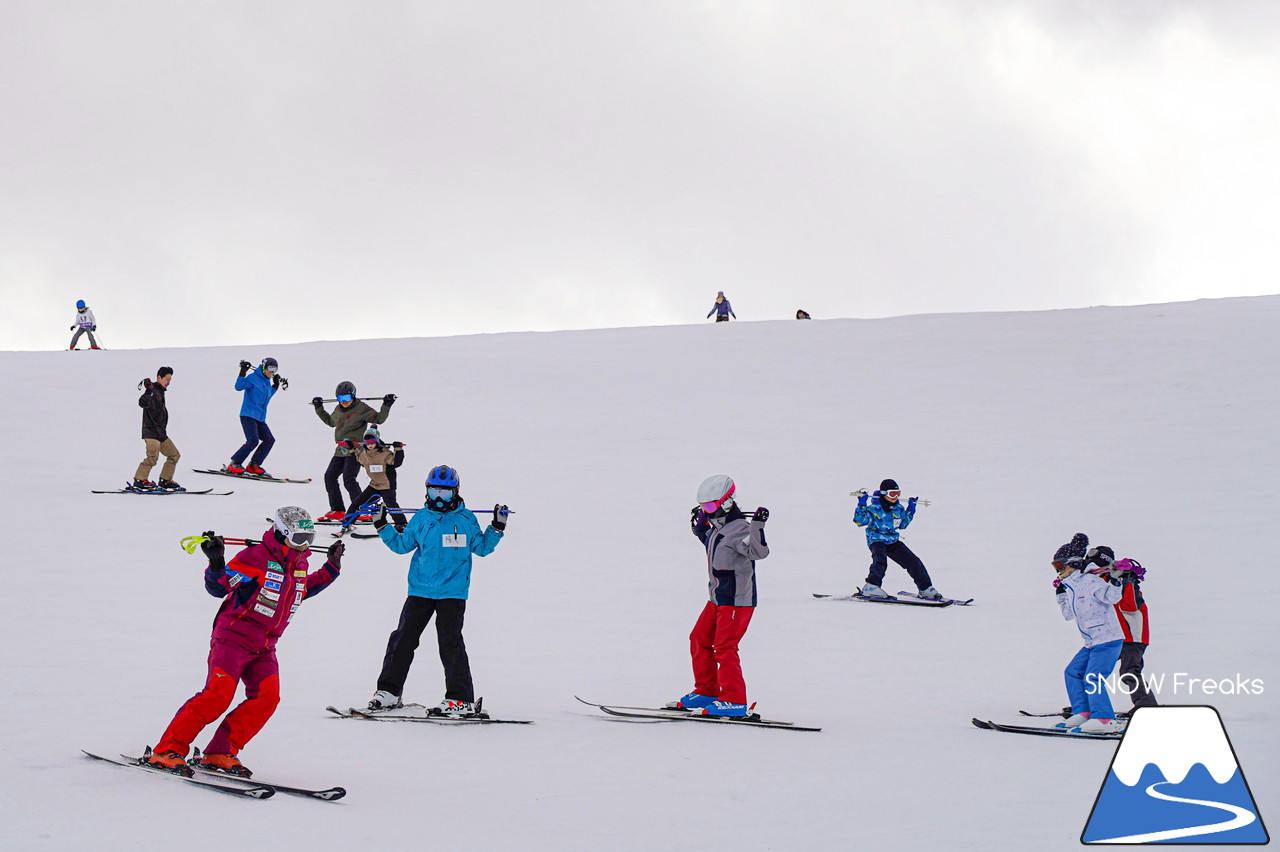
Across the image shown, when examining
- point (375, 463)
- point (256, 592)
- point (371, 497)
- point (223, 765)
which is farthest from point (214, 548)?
point (375, 463)

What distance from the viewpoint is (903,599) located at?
40.1ft

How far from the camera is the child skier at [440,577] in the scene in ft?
25.9

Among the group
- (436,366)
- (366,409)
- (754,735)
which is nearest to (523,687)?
(754,735)

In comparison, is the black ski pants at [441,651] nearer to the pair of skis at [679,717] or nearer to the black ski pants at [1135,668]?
the pair of skis at [679,717]

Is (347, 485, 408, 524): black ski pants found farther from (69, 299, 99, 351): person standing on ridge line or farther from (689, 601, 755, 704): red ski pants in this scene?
(69, 299, 99, 351): person standing on ridge line

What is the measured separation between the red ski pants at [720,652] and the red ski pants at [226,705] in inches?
115

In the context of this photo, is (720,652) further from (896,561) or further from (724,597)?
(896,561)

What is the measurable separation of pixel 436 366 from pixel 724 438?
824 centimetres

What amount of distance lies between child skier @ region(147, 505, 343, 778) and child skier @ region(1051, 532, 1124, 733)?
14.8ft

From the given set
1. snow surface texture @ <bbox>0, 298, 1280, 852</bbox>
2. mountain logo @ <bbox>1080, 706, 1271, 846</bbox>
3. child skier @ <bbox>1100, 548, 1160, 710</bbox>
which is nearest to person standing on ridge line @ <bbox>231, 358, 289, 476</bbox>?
snow surface texture @ <bbox>0, 298, 1280, 852</bbox>

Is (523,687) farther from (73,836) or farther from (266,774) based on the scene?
(73,836)

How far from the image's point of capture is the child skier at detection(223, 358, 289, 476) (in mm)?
16750

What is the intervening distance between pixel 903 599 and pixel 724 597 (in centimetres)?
438

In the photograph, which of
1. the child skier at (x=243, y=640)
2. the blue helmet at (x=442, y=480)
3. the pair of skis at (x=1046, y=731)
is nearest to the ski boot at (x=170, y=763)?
the child skier at (x=243, y=640)
